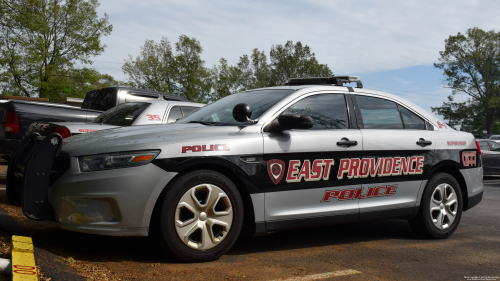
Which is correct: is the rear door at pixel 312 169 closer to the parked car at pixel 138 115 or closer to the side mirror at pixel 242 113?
the side mirror at pixel 242 113

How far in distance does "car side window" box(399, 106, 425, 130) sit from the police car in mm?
14

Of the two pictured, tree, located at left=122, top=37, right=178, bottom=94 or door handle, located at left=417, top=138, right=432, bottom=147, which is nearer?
door handle, located at left=417, top=138, right=432, bottom=147

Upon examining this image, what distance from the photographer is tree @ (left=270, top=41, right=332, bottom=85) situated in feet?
165

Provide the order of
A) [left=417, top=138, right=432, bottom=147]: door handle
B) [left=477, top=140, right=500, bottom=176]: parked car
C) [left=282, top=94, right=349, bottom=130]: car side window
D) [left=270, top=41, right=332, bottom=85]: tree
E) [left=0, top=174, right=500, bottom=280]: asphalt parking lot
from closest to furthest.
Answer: [left=0, top=174, right=500, bottom=280]: asphalt parking lot
[left=282, top=94, right=349, bottom=130]: car side window
[left=417, top=138, right=432, bottom=147]: door handle
[left=477, top=140, right=500, bottom=176]: parked car
[left=270, top=41, right=332, bottom=85]: tree

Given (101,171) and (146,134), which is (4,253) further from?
(146,134)

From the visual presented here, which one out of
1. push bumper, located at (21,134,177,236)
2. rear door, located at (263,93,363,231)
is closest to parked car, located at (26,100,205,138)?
push bumper, located at (21,134,177,236)

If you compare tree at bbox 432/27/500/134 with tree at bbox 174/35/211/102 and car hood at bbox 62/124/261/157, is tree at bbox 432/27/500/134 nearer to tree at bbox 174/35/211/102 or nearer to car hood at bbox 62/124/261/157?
tree at bbox 174/35/211/102

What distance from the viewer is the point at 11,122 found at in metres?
7.51

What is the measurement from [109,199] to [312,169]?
185 cm

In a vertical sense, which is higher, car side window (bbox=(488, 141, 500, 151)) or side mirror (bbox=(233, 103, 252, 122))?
side mirror (bbox=(233, 103, 252, 122))

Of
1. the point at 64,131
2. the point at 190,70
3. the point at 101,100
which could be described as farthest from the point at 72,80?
the point at 64,131

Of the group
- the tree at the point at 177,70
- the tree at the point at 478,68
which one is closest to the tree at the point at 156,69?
the tree at the point at 177,70

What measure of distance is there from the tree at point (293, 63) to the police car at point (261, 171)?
45.2 m

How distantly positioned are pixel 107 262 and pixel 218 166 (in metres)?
1.15
